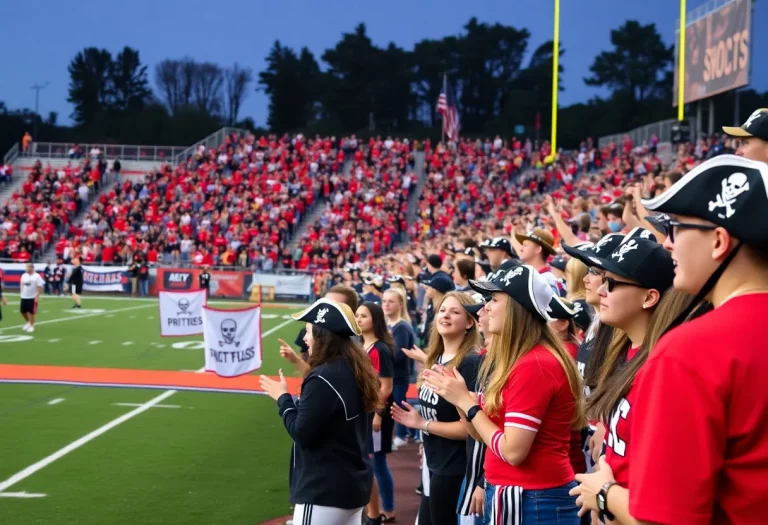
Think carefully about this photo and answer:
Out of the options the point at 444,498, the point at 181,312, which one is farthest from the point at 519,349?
the point at 181,312

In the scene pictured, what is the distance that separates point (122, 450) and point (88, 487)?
1576mm

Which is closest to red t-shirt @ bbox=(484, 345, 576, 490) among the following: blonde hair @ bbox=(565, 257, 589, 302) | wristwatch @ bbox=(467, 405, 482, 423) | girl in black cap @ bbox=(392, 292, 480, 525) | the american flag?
wristwatch @ bbox=(467, 405, 482, 423)

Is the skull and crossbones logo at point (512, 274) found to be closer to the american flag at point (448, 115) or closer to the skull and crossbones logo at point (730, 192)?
the skull and crossbones logo at point (730, 192)

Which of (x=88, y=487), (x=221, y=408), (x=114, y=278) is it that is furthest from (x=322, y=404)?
(x=114, y=278)

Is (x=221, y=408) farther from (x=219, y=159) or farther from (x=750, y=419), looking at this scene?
(x=219, y=159)

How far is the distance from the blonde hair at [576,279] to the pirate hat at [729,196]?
13.4 ft

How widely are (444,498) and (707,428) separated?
3846mm

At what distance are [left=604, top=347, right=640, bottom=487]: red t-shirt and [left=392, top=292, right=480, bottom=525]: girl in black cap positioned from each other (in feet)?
7.83

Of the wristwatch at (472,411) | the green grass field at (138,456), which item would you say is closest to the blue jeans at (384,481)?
the green grass field at (138,456)

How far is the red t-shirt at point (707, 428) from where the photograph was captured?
1.86m

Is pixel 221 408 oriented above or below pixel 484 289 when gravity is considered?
below

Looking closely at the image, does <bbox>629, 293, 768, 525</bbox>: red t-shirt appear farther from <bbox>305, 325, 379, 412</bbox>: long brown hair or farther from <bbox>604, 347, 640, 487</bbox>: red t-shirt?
<bbox>305, 325, 379, 412</bbox>: long brown hair

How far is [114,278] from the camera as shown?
38.5 metres

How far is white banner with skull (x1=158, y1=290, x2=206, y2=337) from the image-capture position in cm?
1711
